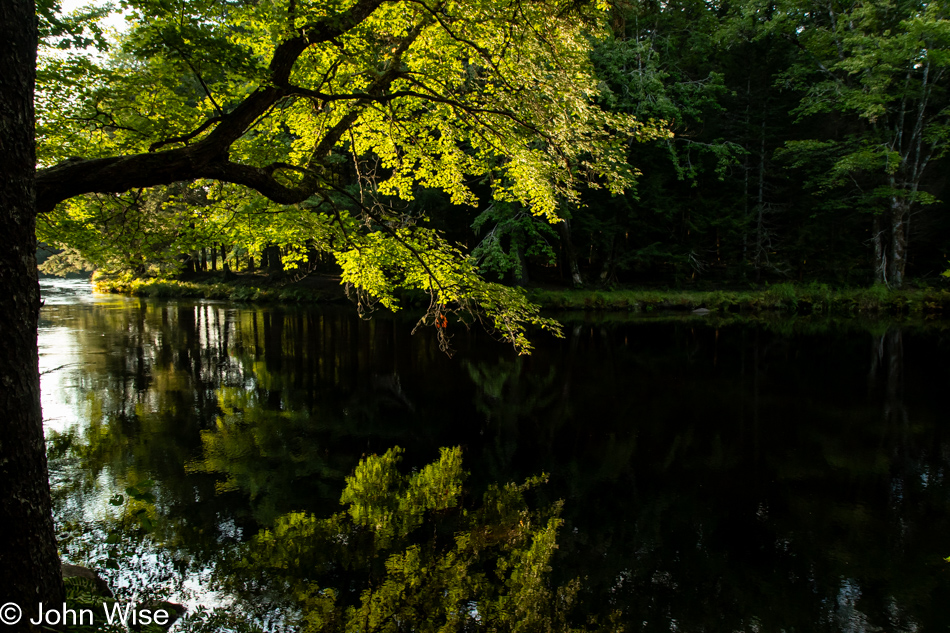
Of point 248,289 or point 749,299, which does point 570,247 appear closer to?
point 749,299

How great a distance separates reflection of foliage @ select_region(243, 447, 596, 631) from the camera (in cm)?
440

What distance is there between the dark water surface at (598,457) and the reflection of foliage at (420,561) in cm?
26

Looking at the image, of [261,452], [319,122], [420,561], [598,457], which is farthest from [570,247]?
[420,561]

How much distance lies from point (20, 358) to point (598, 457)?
6.91 m

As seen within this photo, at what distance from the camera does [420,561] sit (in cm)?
514

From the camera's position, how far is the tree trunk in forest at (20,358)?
2.76 metres

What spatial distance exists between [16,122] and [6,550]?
7.28 feet

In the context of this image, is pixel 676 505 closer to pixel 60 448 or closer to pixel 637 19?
pixel 60 448

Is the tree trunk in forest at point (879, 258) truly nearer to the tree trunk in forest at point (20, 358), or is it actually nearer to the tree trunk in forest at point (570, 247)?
the tree trunk in forest at point (570, 247)

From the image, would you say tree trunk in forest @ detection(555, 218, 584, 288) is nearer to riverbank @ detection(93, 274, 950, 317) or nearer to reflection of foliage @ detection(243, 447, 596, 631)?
riverbank @ detection(93, 274, 950, 317)

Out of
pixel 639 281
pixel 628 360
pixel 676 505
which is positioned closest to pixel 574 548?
pixel 676 505

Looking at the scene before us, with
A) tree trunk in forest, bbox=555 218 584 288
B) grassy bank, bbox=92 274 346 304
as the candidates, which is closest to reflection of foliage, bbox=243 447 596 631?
tree trunk in forest, bbox=555 218 584 288

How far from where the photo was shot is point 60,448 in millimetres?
8102

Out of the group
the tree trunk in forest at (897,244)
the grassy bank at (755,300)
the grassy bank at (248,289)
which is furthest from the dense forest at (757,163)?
the grassy bank at (248,289)
